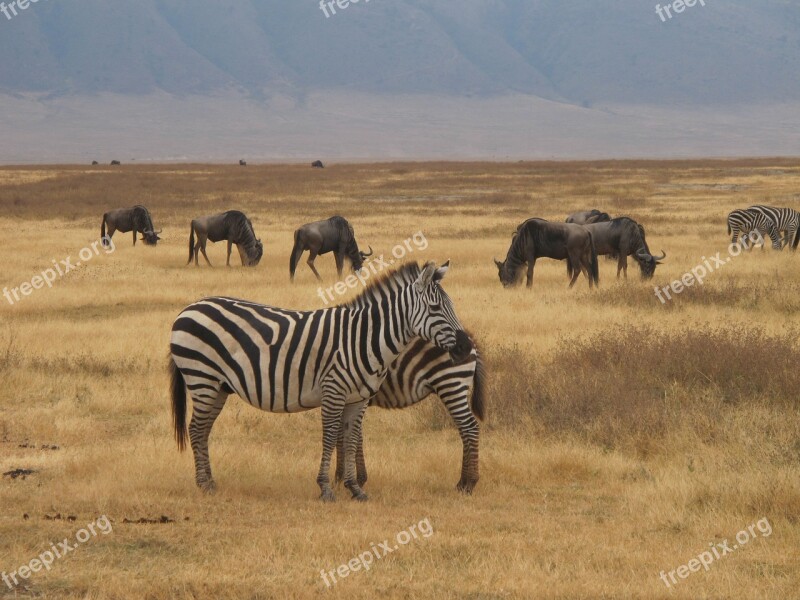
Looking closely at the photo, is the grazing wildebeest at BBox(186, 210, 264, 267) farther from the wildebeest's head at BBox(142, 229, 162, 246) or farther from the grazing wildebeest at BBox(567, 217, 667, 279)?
the grazing wildebeest at BBox(567, 217, 667, 279)

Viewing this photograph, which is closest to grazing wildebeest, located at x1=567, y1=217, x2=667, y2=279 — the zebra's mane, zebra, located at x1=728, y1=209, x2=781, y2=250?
zebra, located at x1=728, y1=209, x2=781, y2=250

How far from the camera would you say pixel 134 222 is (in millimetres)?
29297

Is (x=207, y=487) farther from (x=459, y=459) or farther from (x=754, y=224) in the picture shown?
(x=754, y=224)

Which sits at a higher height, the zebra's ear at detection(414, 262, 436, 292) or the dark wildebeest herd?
the zebra's ear at detection(414, 262, 436, 292)

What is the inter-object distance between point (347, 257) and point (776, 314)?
10204mm

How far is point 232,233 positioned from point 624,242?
9369 millimetres

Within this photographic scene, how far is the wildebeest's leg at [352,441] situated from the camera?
27.5 ft

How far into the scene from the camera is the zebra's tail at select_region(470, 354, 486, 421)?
29.7 feet

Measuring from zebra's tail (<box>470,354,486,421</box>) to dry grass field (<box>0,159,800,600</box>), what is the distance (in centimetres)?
62

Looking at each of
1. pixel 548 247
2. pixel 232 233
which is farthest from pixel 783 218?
pixel 232 233

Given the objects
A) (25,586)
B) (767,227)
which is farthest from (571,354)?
(767,227)

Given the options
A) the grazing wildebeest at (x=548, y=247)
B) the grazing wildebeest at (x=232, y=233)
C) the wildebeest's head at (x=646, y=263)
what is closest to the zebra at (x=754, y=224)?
the wildebeest's head at (x=646, y=263)

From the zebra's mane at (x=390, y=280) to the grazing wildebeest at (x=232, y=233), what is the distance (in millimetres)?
16720

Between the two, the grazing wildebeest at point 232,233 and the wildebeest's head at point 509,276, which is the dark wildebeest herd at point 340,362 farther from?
the grazing wildebeest at point 232,233
